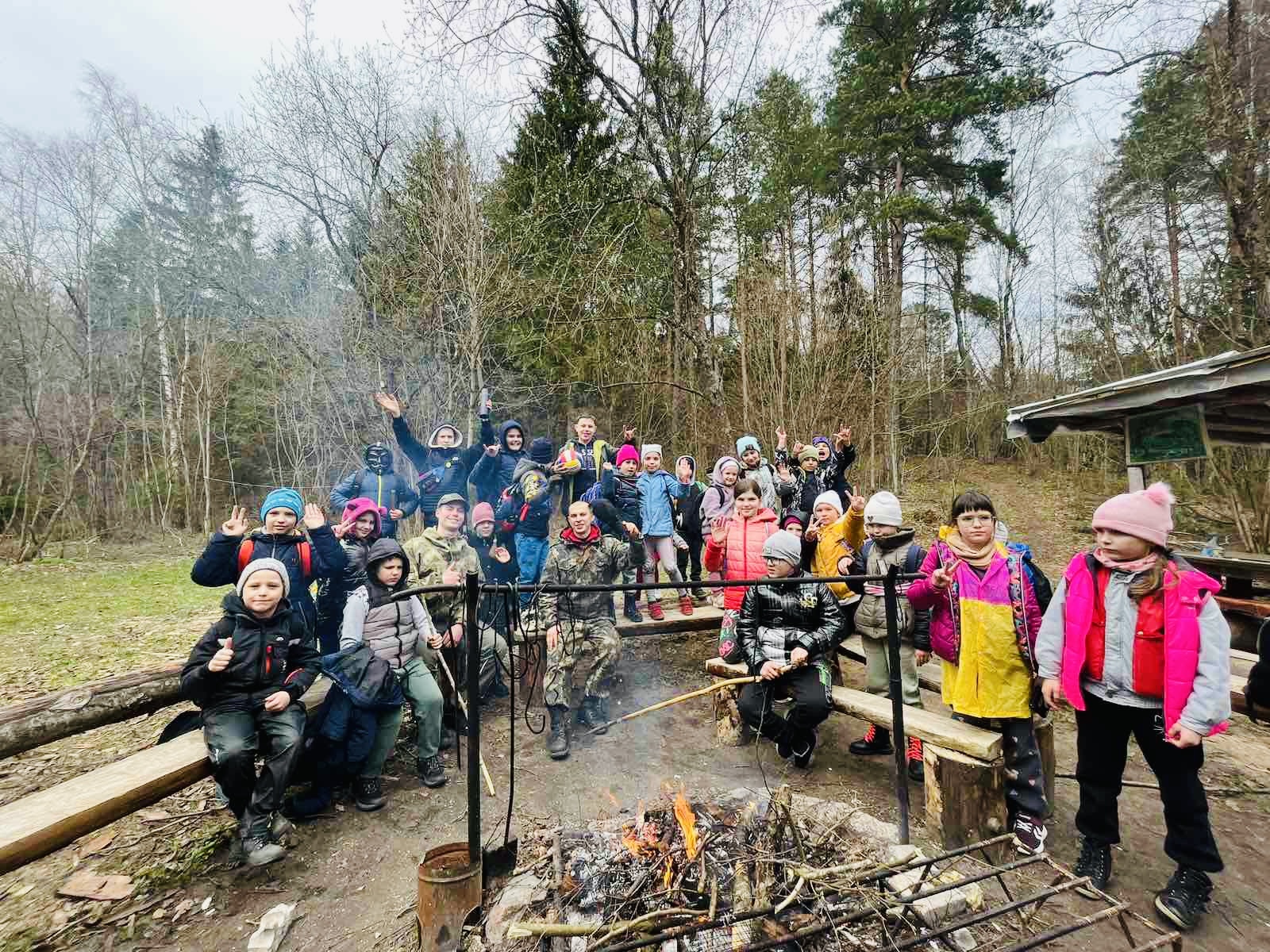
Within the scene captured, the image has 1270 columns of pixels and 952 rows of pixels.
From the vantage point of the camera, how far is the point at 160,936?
2582 millimetres

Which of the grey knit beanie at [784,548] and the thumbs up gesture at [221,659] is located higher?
the grey knit beanie at [784,548]

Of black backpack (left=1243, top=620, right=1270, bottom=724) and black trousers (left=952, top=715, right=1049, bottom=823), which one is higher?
black backpack (left=1243, top=620, right=1270, bottom=724)

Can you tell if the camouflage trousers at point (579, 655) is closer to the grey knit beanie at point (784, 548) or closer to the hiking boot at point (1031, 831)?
the grey knit beanie at point (784, 548)

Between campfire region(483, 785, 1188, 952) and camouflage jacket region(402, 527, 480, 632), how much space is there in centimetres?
219

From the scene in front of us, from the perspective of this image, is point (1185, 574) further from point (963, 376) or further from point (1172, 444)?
point (963, 376)

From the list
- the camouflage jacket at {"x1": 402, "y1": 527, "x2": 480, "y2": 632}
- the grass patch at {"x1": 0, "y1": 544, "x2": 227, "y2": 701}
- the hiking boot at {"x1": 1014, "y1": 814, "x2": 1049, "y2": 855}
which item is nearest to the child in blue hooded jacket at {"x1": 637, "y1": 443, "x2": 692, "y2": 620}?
the camouflage jacket at {"x1": 402, "y1": 527, "x2": 480, "y2": 632}

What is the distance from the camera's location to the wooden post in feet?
9.57

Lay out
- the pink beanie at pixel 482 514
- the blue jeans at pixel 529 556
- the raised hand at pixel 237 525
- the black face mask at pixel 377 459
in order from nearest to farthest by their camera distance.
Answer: the raised hand at pixel 237 525
the pink beanie at pixel 482 514
the blue jeans at pixel 529 556
the black face mask at pixel 377 459

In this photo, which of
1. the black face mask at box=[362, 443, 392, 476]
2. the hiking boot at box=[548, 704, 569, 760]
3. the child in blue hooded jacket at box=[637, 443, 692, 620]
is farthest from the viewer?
the child in blue hooded jacket at box=[637, 443, 692, 620]

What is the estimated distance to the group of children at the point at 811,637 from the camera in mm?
2496

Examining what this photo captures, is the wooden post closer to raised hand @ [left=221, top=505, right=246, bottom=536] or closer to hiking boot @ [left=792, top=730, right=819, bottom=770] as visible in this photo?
hiking boot @ [left=792, top=730, right=819, bottom=770]

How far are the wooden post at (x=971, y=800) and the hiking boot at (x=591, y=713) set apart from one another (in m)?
2.60

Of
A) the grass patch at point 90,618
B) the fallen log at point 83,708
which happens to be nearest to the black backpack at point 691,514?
the fallen log at point 83,708

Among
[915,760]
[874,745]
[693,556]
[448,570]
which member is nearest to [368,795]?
[448,570]
